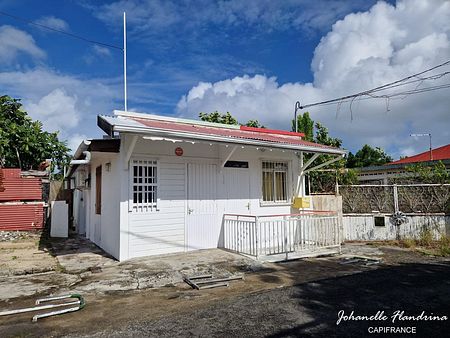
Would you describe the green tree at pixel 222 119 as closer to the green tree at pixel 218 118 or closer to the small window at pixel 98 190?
the green tree at pixel 218 118

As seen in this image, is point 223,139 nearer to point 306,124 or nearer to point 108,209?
point 108,209

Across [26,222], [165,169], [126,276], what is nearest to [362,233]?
[165,169]

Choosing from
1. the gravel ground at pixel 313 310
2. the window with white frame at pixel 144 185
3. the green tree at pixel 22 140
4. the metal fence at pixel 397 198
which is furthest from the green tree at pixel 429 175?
the green tree at pixel 22 140

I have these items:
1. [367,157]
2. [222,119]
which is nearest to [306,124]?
[222,119]

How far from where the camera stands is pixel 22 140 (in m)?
15.9

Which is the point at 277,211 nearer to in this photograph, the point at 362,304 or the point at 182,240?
the point at 182,240

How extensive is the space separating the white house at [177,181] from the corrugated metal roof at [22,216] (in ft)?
10.2

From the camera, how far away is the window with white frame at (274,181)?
963 cm

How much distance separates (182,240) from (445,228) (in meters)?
8.08

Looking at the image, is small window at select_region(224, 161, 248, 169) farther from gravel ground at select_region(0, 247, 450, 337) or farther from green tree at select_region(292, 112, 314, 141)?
green tree at select_region(292, 112, 314, 141)

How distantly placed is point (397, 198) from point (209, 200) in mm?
6338

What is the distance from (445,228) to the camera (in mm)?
9891

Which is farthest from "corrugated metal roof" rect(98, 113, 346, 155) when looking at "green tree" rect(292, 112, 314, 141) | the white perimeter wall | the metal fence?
"green tree" rect(292, 112, 314, 141)

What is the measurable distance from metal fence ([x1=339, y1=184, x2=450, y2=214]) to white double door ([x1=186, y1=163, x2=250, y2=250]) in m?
4.19
